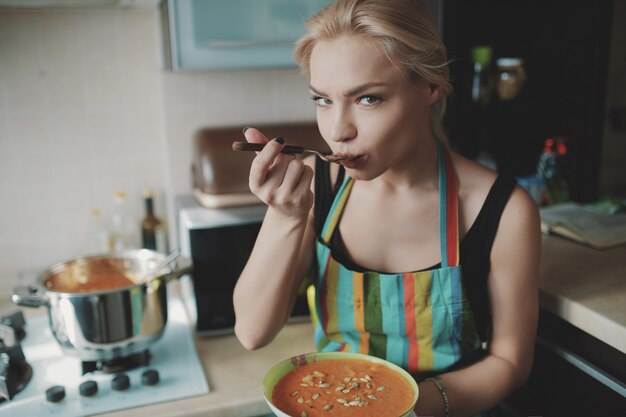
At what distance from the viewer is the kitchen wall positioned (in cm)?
165

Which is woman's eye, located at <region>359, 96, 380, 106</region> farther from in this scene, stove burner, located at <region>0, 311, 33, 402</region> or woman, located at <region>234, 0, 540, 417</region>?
stove burner, located at <region>0, 311, 33, 402</region>

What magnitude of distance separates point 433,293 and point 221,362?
528 mm

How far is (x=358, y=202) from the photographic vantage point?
1188 millimetres

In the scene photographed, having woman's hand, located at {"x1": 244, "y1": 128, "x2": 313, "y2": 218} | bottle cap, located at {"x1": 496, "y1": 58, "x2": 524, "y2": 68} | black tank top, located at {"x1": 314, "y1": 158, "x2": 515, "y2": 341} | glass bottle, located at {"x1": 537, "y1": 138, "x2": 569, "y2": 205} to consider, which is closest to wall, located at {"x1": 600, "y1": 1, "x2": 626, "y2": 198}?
glass bottle, located at {"x1": 537, "y1": 138, "x2": 569, "y2": 205}

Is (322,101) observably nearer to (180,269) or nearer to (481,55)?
(180,269)

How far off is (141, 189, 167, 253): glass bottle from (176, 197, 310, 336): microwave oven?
376 millimetres

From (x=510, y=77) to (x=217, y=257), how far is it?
1.09 metres

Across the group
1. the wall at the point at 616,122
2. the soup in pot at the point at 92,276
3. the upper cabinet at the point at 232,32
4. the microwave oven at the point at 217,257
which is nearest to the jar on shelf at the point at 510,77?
the wall at the point at 616,122

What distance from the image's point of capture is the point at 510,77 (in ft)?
5.81

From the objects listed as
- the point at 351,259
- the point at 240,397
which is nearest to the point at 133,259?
the point at 240,397

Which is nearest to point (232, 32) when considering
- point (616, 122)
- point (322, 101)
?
point (322, 101)

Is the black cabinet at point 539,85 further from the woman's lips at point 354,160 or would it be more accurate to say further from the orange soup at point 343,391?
the orange soup at point 343,391

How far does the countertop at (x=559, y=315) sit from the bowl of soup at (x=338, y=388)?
0.28 meters

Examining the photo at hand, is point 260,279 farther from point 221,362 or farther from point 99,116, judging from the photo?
point 99,116
